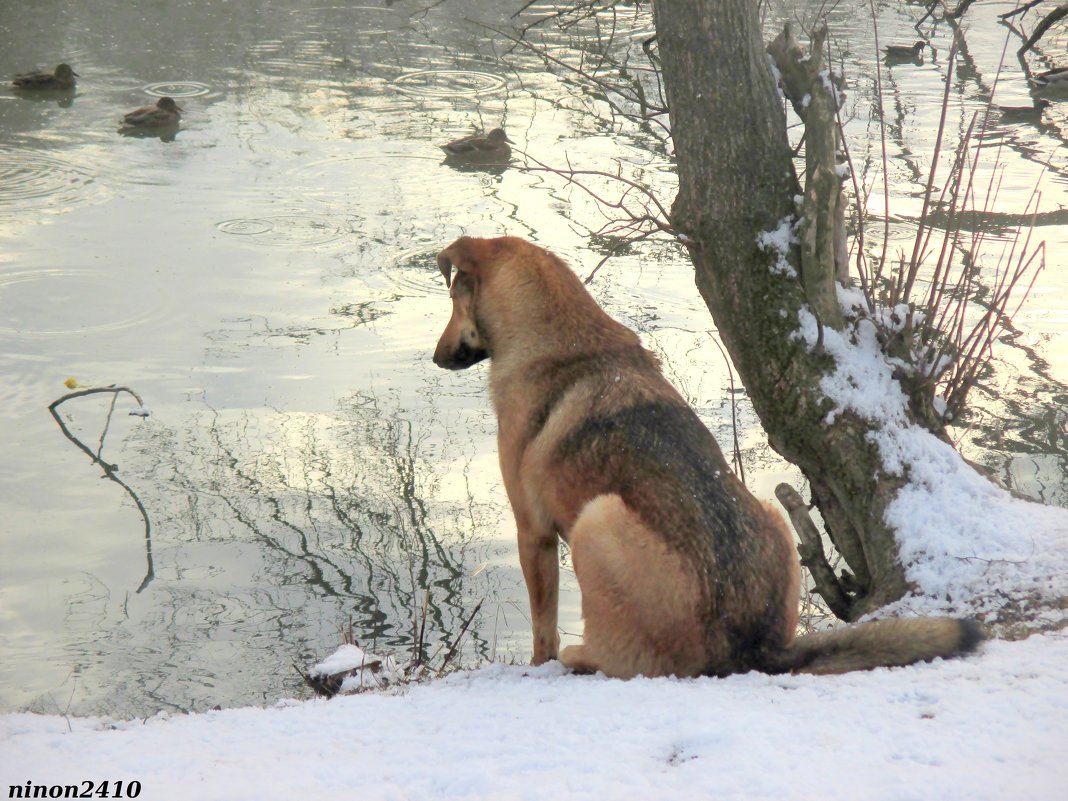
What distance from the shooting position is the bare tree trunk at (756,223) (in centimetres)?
540

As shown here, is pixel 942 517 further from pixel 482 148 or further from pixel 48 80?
pixel 48 80

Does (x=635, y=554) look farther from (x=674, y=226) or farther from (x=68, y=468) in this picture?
(x=68, y=468)

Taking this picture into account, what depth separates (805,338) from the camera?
5.42 meters

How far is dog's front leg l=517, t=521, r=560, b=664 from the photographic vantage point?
4.49 meters

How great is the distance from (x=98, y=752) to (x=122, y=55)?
16.6 m

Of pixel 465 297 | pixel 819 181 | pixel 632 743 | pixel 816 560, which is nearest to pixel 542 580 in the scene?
pixel 465 297

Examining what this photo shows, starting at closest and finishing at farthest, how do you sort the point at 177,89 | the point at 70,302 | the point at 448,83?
the point at 70,302 → the point at 177,89 → the point at 448,83

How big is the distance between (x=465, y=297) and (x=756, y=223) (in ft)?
5.32

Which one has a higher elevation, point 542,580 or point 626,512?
point 626,512

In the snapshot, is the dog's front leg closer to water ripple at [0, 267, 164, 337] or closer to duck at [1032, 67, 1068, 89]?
water ripple at [0, 267, 164, 337]

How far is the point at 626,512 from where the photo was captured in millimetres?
3982

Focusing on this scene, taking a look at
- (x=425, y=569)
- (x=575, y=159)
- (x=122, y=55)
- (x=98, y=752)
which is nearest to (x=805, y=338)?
(x=425, y=569)

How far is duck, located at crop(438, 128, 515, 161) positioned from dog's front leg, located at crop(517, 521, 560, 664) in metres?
8.71

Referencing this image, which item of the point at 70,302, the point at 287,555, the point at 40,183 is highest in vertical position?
the point at 40,183
